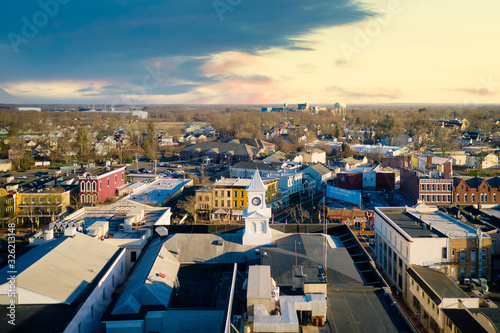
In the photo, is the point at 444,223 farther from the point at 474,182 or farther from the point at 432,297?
the point at 474,182

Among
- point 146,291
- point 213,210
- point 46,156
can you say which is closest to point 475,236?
point 146,291

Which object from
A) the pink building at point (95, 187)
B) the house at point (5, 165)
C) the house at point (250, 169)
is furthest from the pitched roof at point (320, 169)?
the house at point (5, 165)

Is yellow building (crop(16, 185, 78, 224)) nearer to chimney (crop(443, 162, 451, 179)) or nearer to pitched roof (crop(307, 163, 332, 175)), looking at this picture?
pitched roof (crop(307, 163, 332, 175))

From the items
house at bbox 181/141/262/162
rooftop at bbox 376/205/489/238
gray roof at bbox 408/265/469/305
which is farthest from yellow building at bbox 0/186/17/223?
house at bbox 181/141/262/162

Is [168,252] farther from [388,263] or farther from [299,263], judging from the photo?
[388,263]

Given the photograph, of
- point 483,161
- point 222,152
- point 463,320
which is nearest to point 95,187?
point 463,320

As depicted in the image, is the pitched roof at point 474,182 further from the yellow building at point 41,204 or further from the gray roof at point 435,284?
the yellow building at point 41,204

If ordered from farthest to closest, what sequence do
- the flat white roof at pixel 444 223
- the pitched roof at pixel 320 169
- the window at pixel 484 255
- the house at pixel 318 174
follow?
the pitched roof at pixel 320 169 < the house at pixel 318 174 < the flat white roof at pixel 444 223 < the window at pixel 484 255
